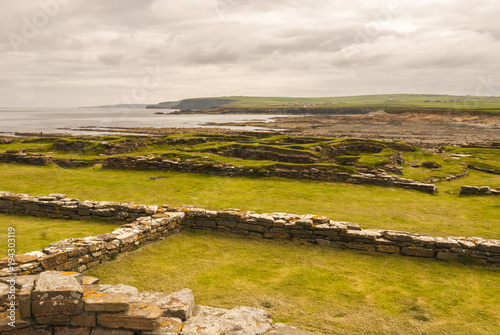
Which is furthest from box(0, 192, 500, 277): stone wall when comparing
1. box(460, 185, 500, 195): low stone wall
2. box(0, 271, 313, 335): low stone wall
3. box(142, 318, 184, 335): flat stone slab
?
box(460, 185, 500, 195): low stone wall

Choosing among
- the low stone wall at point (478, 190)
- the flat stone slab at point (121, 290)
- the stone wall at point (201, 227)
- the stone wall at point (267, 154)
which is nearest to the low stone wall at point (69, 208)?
the stone wall at point (201, 227)

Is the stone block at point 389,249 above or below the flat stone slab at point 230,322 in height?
below

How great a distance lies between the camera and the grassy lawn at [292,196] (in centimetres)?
1422

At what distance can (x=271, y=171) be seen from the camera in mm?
23641

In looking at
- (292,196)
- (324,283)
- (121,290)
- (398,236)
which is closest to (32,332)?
(121,290)

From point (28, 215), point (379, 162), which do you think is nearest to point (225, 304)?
point (28, 215)

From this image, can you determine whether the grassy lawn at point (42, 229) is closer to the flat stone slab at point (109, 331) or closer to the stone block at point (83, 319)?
the stone block at point (83, 319)

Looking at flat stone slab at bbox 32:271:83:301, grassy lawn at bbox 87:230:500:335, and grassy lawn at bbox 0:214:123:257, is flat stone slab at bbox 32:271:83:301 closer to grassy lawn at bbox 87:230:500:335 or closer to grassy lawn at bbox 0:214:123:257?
grassy lawn at bbox 87:230:500:335

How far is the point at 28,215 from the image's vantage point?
45.4 feet

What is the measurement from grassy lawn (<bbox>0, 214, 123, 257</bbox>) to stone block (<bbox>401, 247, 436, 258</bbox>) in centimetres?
1085

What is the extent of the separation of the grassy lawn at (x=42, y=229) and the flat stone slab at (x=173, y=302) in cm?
562

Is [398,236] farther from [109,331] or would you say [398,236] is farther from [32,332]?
[32,332]

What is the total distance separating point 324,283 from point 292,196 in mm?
9650

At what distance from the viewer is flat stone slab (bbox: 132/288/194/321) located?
5961 mm
